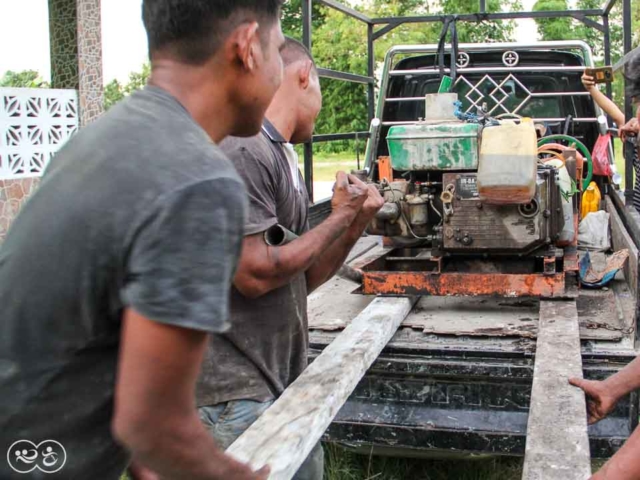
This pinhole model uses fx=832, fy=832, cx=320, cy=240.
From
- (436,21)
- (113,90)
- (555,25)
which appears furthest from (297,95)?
(113,90)

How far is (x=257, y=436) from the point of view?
7.08 ft

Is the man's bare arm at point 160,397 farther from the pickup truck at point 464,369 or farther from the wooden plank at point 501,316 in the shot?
the wooden plank at point 501,316

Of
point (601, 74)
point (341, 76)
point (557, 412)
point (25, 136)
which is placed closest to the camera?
point (557, 412)

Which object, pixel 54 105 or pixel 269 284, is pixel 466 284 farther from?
pixel 54 105

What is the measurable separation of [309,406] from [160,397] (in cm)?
119

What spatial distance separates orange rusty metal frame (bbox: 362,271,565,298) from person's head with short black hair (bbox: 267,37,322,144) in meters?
1.33

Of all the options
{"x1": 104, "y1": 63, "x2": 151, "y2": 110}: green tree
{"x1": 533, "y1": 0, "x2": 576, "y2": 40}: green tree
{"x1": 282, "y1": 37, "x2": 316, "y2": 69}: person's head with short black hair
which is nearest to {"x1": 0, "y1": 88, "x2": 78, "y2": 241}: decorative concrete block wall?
{"x1": 282, "y1": 37, "x2": 316, "y2": 69}: person's head with short black hair

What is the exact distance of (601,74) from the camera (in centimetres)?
523

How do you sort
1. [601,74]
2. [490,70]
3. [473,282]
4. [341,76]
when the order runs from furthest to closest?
1. [341,76]
2. [490,70]
3. [601,74]
4. [473,282]

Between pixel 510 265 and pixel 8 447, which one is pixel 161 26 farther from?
pixel 510 265

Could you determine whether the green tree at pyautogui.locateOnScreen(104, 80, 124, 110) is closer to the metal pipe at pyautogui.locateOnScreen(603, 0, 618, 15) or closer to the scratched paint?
the metal pipe at pyautogui.locateOnScreen(603, 0, 618, 15)

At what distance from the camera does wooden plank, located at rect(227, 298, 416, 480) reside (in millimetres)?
2066

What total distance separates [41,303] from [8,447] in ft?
0.83

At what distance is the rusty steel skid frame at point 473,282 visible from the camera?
377cm
